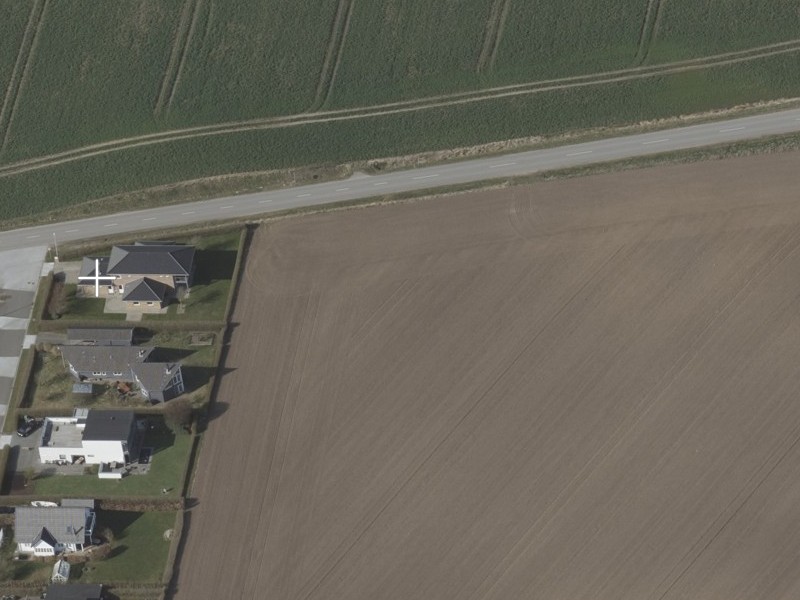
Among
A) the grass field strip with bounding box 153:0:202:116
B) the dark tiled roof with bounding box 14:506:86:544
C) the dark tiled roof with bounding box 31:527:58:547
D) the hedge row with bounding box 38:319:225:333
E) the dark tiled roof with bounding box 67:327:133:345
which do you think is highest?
the grass field strip with bounding box 153:0:202:116

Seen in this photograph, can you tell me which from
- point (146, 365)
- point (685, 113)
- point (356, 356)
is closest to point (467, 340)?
point (356, 356)

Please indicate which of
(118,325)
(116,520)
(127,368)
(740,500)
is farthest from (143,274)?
(740,500)

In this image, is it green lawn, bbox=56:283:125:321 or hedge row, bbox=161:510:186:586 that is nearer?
hedge row, bbox=161:510:186:586

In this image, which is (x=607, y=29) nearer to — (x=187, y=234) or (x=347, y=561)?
(x=187, y=234)

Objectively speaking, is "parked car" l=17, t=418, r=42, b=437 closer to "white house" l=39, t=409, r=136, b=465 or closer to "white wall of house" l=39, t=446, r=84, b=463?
"white house" l=39, t=409, r=136, b=465

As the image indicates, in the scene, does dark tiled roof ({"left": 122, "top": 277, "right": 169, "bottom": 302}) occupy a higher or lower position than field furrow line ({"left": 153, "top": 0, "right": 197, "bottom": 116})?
lower

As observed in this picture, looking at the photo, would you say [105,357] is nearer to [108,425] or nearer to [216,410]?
[108,425]

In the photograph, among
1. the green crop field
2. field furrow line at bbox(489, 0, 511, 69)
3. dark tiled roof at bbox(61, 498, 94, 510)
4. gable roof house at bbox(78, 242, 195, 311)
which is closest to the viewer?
dark tiled roof at bbox(61, 498, 94, 510)

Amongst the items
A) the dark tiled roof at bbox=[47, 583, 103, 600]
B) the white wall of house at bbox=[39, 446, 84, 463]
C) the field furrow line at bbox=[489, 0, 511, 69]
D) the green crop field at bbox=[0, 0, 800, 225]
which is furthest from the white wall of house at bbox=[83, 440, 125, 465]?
the field furrow line at bbox=[489, 0, 511, 69]

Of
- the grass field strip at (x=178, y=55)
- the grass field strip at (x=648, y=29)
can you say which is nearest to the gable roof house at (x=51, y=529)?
the grass field strip at (x=178, y=55)

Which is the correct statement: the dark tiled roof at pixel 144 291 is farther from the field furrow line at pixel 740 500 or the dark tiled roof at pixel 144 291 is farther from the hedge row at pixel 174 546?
the field furrow line at pixel 740 500
